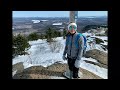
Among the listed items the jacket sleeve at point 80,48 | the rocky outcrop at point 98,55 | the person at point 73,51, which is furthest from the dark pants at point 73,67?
the rocky outcrop at point 98,55

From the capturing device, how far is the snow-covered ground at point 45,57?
425 centimetres

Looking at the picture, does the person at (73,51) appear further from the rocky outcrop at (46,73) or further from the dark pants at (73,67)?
the rocky outcrop at (46,73)

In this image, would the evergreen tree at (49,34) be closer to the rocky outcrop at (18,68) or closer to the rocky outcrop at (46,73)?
the rocky outcrop at (46,73)

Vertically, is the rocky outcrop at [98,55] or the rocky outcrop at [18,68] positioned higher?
the rocky outcrop at [98,55]

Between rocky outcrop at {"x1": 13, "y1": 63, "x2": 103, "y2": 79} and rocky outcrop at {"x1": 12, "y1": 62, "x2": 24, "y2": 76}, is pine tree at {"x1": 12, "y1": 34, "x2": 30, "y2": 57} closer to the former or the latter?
rocky outcrop at {"x1": 12, "y1": 62, "x2": 24, "y2": 76}

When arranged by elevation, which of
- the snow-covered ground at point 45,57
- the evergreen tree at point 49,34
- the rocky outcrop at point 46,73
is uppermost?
the evergreen tree at point 49,34

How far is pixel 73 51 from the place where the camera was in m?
4.27

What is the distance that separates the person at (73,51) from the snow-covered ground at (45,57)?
0.07 meters

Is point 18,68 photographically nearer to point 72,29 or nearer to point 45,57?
point 45,57

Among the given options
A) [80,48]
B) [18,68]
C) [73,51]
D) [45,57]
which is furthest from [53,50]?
[18,68]

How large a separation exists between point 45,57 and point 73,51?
399 millimetres

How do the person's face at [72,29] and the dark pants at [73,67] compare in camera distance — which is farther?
the dark pants at [73,67]

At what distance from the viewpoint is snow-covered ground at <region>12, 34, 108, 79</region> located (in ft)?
13.9
